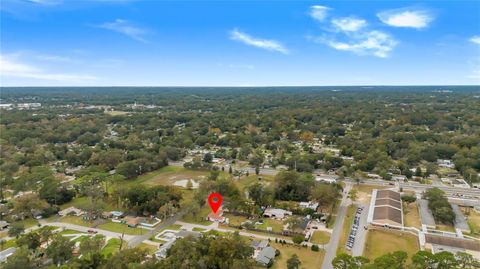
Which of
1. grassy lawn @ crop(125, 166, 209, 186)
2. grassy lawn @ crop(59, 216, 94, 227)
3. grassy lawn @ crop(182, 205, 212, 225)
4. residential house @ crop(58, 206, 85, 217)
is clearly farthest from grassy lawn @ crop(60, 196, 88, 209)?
grassy lawn @ crop(182, 205, 212, 225)

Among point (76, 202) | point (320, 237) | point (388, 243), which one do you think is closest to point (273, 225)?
point (320, 237)

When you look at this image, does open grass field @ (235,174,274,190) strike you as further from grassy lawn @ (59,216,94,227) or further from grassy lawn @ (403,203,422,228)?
grassy lawn @ (59,216,94,227)

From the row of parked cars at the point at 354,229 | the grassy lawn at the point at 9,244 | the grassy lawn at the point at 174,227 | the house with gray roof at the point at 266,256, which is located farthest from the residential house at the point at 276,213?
the grassy lawn at the point at 9,244

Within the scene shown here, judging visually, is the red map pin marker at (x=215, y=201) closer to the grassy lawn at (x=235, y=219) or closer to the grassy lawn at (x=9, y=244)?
the grassy lawn at (x=235, y=219)

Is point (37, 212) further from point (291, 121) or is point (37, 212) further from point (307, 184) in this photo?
point (291, 121)

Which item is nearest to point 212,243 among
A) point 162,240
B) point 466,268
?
point 162,240
